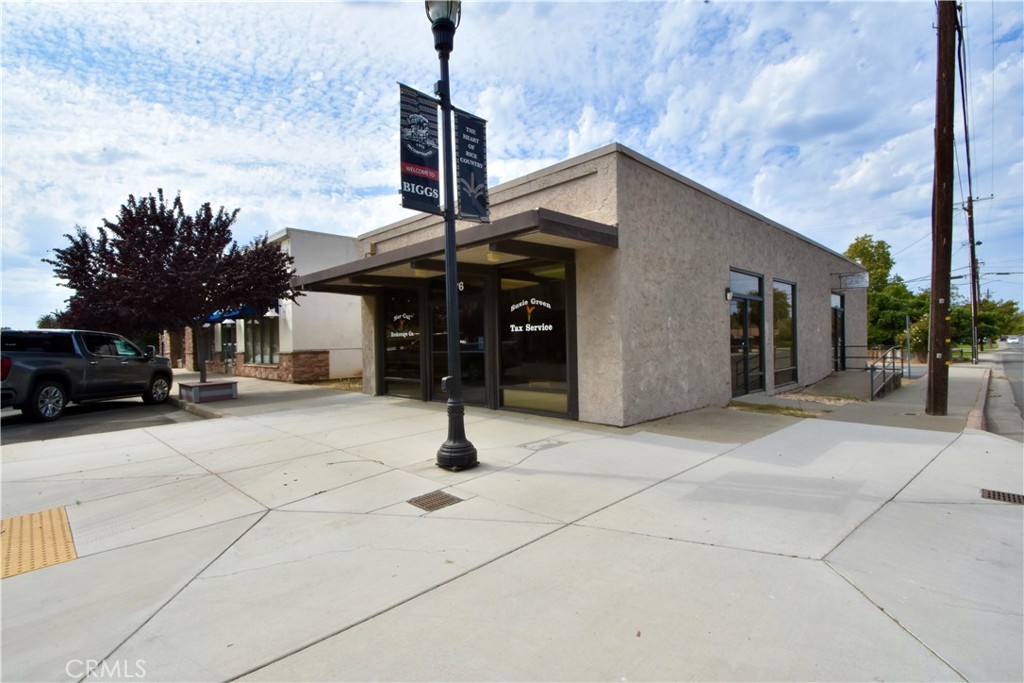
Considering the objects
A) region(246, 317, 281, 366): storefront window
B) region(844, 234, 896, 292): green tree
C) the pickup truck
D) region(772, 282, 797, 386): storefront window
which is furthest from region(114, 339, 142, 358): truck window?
region(844, 234, 896, 292): green tree

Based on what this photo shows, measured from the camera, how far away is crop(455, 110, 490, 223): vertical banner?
5.98 meters

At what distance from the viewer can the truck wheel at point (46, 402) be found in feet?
33.8

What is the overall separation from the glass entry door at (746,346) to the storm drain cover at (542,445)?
5909 mm

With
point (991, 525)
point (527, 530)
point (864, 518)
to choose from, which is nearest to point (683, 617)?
point (527, 530)

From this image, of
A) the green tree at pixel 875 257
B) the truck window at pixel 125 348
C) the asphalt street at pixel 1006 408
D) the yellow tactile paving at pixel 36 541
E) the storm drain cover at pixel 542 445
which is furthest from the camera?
the green tree at pixel 875 257

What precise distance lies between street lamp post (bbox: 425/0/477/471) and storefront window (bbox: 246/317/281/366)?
49.8 feet

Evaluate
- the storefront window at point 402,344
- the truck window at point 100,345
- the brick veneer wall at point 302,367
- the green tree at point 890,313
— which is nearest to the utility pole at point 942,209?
the storefront window at point 402,344

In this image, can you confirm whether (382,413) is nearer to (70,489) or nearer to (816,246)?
(70,489)

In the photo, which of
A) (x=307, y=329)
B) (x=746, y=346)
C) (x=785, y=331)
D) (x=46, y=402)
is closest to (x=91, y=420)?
(x=46, y=402)

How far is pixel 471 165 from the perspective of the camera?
6109 millimetres

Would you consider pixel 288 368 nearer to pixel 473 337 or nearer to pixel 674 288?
pixel 473 337

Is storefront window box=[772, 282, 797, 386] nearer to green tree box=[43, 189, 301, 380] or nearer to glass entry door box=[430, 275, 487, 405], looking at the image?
glass entry door box=[430, 275, 487, 405]

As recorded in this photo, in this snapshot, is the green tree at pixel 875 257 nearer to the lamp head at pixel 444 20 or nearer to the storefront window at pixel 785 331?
the storefront window at pixel 785 331

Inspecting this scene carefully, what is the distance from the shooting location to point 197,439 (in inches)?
320
